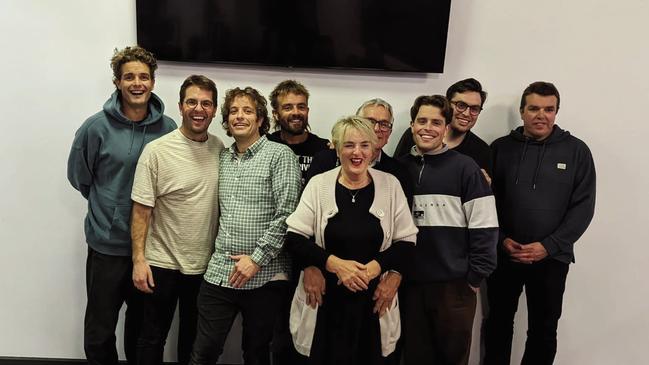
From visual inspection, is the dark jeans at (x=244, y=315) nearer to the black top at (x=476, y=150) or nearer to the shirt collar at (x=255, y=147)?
the shirt collar at (x=255, y=147)

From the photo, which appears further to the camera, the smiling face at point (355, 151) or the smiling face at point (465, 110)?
the smiling face at point (465, 110)

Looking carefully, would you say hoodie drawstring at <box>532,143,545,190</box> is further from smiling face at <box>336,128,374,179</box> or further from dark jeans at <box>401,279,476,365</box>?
smiling face at <box>336,128,374,179</box>

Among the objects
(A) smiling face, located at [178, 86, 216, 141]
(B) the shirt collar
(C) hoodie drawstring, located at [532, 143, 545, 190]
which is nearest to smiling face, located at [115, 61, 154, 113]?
(A) smiling face, located at [178, 86, 216, 141]

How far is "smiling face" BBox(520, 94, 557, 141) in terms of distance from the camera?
2.11 m

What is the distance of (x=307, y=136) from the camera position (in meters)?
2.10

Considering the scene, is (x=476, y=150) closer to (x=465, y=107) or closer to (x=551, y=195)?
(x=465, y=107)

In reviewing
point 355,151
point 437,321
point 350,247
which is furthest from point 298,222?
point 437,321

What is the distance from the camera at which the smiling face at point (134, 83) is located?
1877mm

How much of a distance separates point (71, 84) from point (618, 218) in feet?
11.0

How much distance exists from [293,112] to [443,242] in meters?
0.93

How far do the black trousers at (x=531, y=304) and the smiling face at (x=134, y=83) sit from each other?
1992 millimetres

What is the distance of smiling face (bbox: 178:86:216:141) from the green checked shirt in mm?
243

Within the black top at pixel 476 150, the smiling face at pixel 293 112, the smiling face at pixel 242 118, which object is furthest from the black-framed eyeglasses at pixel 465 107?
the smiling face at pixel 242 118

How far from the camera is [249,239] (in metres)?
1.73
